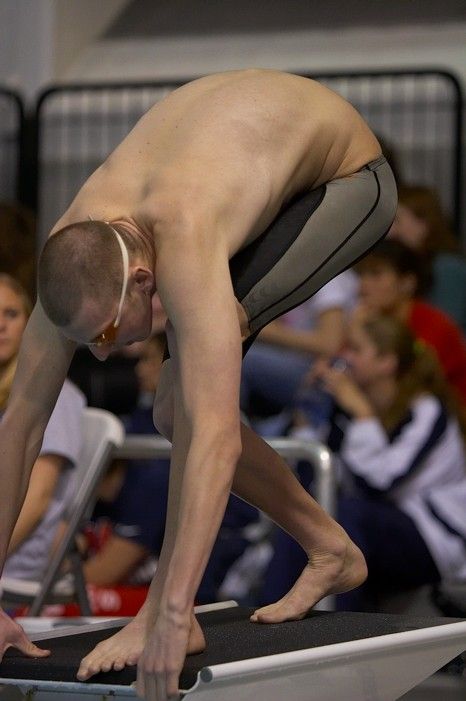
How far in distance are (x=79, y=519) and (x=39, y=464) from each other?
0.60ft

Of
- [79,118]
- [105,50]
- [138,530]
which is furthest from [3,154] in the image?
[138,530]

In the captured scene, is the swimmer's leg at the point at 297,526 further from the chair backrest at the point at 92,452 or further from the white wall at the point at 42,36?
the white wall at the point at 42,36

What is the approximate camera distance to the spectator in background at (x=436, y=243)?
17.5 feet

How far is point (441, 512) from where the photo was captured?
4473mm

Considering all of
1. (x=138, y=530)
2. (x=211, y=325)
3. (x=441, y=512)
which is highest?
(x=211, y=325)

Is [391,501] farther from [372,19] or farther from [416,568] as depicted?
[372,19]

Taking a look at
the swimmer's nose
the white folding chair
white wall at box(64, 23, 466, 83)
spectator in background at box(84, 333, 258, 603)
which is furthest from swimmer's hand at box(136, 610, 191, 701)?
white wall at box(64, 23, 466, 83)

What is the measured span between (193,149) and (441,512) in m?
2.09

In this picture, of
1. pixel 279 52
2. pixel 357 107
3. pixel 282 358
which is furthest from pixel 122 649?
pixel 279 52

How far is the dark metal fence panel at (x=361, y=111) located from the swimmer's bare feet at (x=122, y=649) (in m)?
3.49

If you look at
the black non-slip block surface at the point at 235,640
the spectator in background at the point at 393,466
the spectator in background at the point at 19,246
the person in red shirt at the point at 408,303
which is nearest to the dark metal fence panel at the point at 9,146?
the spectator in background at the point at 19,246

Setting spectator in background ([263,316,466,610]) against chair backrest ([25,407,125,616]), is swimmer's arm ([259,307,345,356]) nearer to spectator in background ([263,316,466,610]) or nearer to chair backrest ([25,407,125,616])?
spectator in background ([263,316,466,610])

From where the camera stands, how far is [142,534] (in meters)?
4.75

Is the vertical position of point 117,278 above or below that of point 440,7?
A: above
